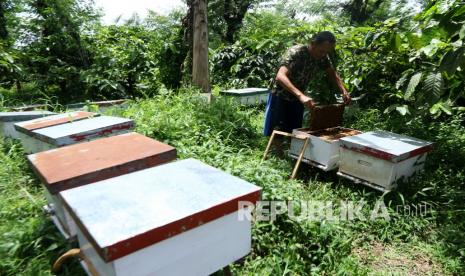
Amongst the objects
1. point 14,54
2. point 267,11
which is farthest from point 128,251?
point 267,11

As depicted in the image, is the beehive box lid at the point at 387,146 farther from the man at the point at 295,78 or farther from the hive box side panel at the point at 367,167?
the man at the point at 295,78

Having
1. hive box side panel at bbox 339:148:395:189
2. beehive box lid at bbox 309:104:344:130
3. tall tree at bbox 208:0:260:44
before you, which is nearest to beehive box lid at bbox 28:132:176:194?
hive box side panel at bbox 339:148:395:189

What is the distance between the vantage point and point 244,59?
831 cm

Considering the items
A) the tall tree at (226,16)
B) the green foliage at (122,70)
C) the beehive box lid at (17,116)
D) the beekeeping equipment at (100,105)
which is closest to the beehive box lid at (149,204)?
the beehive box lid at (17,116)

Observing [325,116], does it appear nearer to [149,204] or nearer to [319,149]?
[319,149]

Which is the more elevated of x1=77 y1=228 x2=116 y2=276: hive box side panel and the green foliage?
the green foliage

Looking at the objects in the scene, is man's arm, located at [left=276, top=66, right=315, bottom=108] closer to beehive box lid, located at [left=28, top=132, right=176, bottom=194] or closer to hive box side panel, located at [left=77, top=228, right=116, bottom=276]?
beehive box lid, located at [left=28, top=132, right=176, bottom=194]

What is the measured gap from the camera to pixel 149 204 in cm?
160

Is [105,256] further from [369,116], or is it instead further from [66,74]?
[66,74]

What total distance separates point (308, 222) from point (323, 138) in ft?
3.97

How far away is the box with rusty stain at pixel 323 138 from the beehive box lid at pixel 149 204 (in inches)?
77.1

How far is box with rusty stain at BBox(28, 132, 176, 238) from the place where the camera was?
192 centimetres

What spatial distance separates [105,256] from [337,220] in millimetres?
2120

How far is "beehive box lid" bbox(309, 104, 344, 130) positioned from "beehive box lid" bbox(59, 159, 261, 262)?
2199 millimetres
